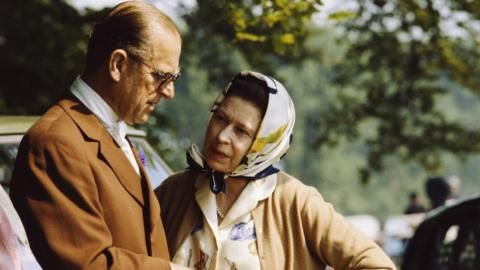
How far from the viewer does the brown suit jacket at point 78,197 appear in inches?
93.4

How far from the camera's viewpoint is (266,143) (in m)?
2.98

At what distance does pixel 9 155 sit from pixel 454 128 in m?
9.48

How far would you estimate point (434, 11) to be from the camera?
32.6 feet

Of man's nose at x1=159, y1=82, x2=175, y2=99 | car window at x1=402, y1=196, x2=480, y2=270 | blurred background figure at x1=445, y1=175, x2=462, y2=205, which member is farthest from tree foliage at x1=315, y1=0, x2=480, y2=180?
man's nose at x1=159, y1=82, x2=175, y2=99

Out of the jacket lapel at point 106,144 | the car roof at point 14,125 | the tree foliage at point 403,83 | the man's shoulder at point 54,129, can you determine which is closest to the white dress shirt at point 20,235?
the man's shoulder at point 54,129

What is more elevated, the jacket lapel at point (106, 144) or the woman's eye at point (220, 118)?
the jacket lapel at point (106, 144)

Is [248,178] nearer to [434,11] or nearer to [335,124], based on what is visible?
[434,11]

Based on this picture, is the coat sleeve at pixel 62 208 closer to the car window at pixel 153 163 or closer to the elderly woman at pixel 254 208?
the elderly woman at pixel 254 208

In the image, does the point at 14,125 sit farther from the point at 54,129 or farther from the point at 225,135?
the point at 54,129

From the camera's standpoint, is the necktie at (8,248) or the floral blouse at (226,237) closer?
the necktie at (8,248)

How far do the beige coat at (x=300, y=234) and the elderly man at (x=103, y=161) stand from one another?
12.6 inches

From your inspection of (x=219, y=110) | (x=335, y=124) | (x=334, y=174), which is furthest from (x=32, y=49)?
(x=334, y=174)

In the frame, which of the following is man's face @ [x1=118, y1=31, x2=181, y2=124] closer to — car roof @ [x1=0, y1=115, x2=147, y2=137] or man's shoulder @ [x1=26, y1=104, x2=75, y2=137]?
man's shoulder @ [x1=26, y1=104, x2=75, y2=137]

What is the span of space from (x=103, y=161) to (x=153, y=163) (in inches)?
79.4
